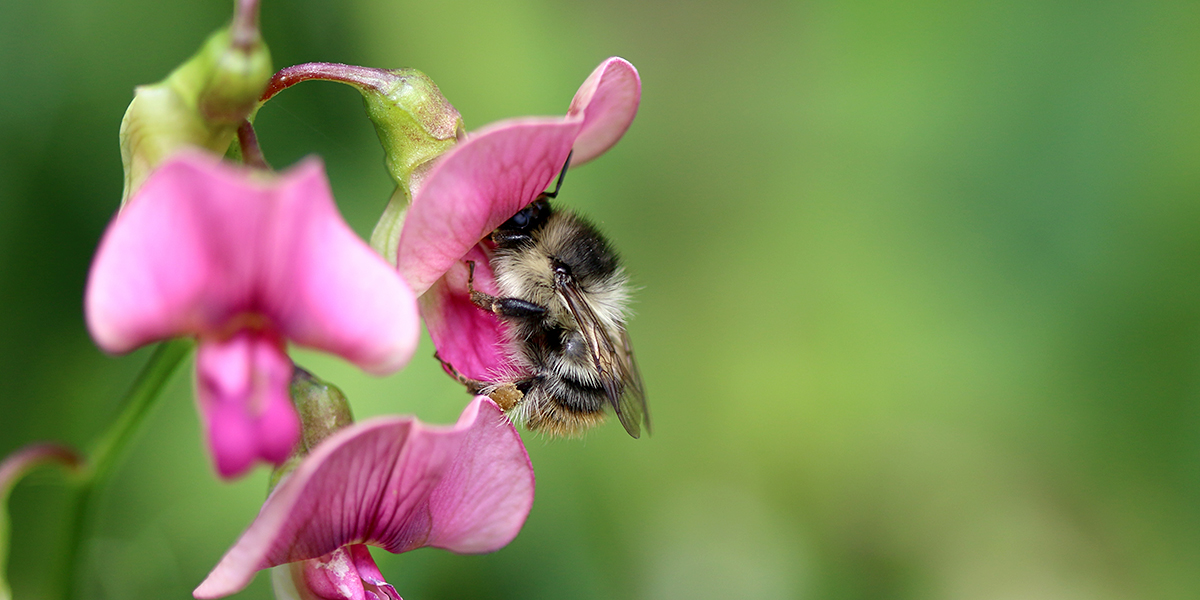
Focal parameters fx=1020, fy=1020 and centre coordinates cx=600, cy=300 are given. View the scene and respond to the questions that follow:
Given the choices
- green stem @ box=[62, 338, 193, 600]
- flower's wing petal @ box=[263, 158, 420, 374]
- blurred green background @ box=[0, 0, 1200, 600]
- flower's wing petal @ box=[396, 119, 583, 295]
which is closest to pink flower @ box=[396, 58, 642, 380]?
flower's wing petal @ box=[396, 119, 583, 295]

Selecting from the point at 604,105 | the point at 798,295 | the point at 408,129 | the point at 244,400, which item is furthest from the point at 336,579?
the point at 798,295

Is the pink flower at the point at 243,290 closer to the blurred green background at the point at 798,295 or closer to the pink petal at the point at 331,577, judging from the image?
the pink petal at the point at 331,577

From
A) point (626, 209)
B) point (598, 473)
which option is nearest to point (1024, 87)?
point (626, 209)

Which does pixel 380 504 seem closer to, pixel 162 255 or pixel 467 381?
pixel 467 381

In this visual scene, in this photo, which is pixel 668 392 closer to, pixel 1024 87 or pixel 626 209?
pixel 626 209

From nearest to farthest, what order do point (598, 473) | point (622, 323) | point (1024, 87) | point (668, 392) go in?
1. point (622, 323)
2. point (598, 473)
3. point (668, 392)
4. point (1024, 87)

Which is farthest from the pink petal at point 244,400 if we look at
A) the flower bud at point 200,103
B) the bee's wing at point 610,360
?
the bee's wing at point 610,360

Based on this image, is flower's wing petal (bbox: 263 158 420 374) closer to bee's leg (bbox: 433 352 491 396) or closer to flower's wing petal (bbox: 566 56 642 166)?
flower's wing petal (bbox: 566 56 642 166)
